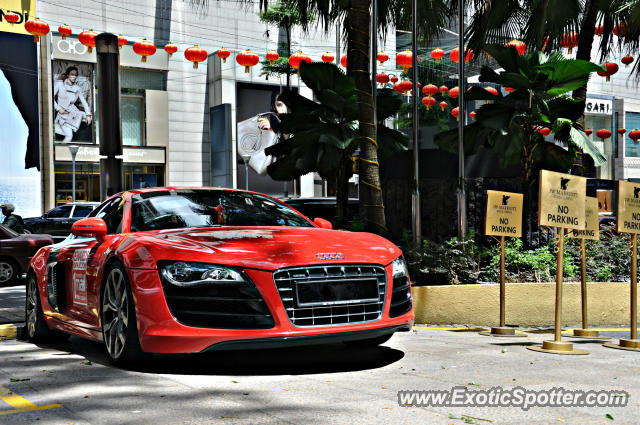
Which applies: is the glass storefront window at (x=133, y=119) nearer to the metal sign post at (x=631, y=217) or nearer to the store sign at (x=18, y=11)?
the store sign at (x=18, y=11)

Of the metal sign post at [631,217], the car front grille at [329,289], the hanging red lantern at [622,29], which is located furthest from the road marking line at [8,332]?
the hanging red lantern at [622,29]

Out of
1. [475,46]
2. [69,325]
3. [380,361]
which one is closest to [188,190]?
[69,325]

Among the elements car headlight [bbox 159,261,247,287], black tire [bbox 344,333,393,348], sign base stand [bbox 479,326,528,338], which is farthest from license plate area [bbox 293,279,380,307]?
sign base stand [bbox 479,326,528,338]

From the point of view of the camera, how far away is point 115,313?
6352mm

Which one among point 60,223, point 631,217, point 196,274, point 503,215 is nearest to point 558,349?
point 631,217

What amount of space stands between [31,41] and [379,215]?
31102 mm

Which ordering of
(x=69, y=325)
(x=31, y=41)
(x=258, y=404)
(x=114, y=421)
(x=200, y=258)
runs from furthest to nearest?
(x=31, y=41) < (x=69, y=325) < (x=200, y=258) < (x=258, y=404) < (x=114, y=421)

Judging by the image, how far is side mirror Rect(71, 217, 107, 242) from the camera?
680cm

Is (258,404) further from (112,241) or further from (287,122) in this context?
(287,122)

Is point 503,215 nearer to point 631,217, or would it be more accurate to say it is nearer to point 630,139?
point 631,217

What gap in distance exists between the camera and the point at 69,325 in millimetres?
7406

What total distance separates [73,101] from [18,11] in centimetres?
553

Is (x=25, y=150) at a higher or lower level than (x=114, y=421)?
higher

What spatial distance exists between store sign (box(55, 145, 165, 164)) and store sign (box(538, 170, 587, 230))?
36.0 metres
